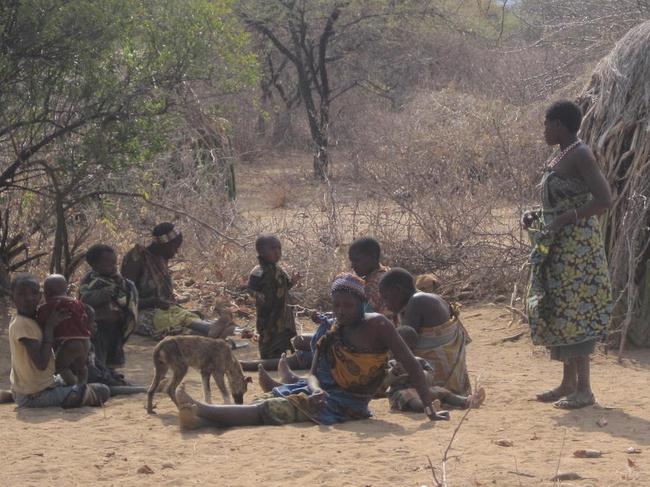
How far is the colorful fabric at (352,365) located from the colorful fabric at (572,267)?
3.28 feet

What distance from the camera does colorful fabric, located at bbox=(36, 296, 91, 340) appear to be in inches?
240

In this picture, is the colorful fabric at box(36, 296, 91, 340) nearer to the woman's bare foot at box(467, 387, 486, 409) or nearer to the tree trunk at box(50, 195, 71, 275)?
the woman's bare foot at box(467, 387, 486, 409)

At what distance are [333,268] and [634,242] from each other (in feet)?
9.41

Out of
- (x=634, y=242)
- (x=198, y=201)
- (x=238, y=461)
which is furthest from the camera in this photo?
(x=198, y=201)

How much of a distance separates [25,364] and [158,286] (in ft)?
7.47

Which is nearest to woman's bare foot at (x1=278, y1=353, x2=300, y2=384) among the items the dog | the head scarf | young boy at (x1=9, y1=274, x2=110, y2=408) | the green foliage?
the dog

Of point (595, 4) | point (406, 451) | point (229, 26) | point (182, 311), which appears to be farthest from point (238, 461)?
point (595, 4)

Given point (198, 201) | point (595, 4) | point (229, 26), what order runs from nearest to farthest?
point (229, 26) < point (198, 201) < point (595, 4)

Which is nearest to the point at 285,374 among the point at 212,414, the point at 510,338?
the point at 212,414

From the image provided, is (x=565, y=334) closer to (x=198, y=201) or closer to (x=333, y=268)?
(x=333, y=268)

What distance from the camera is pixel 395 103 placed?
2320cm

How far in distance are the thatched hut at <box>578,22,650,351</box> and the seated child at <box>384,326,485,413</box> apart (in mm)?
2184

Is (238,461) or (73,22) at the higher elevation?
(73,22)

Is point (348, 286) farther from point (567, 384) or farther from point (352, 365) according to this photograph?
point (567, 384)
